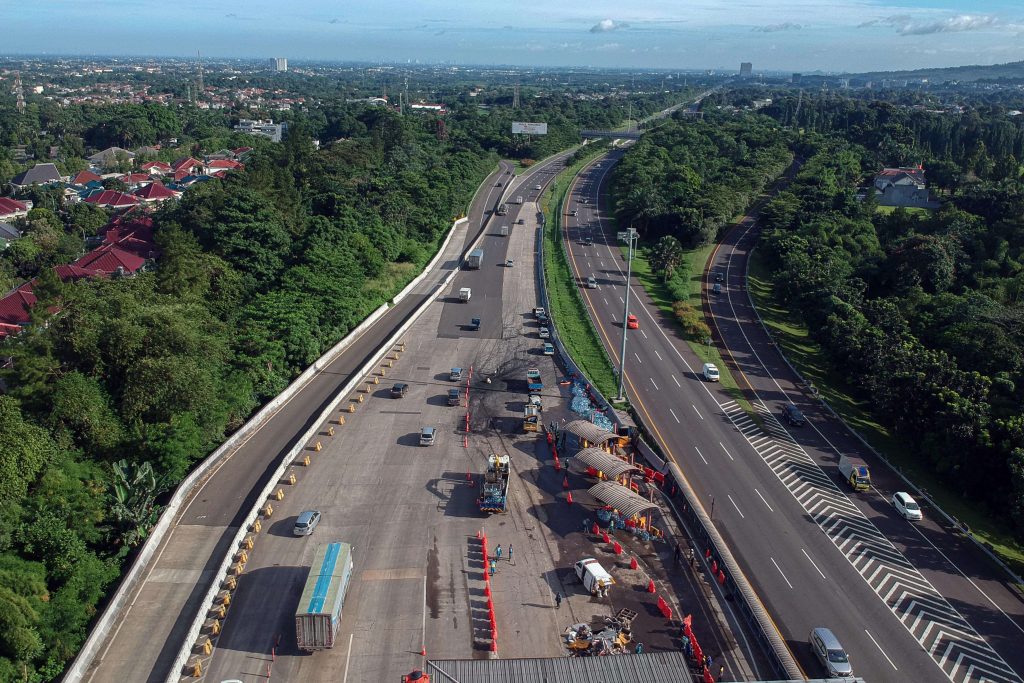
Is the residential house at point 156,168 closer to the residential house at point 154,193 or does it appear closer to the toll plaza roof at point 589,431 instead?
the residential house at point 154,193

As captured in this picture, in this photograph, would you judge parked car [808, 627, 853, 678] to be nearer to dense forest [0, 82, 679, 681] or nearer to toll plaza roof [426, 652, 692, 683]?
toll plaza roof [426, 652, 692, 683]

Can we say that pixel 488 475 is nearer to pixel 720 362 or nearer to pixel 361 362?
pixel 361 362

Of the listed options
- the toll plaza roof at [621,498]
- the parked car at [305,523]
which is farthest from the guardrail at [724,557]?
the parked car at [305,523]

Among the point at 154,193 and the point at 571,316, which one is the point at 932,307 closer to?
the point at 571,316

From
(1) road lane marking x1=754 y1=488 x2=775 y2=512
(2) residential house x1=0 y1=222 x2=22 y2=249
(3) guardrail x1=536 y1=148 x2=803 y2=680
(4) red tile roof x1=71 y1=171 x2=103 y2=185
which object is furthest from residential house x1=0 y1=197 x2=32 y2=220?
(1) road lane marking x1=754 y1=488 x2=775 y2=512

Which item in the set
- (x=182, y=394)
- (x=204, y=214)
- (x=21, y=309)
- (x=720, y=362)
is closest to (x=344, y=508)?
(x=182, y=394)

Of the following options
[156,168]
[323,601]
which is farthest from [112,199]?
[323,601]
